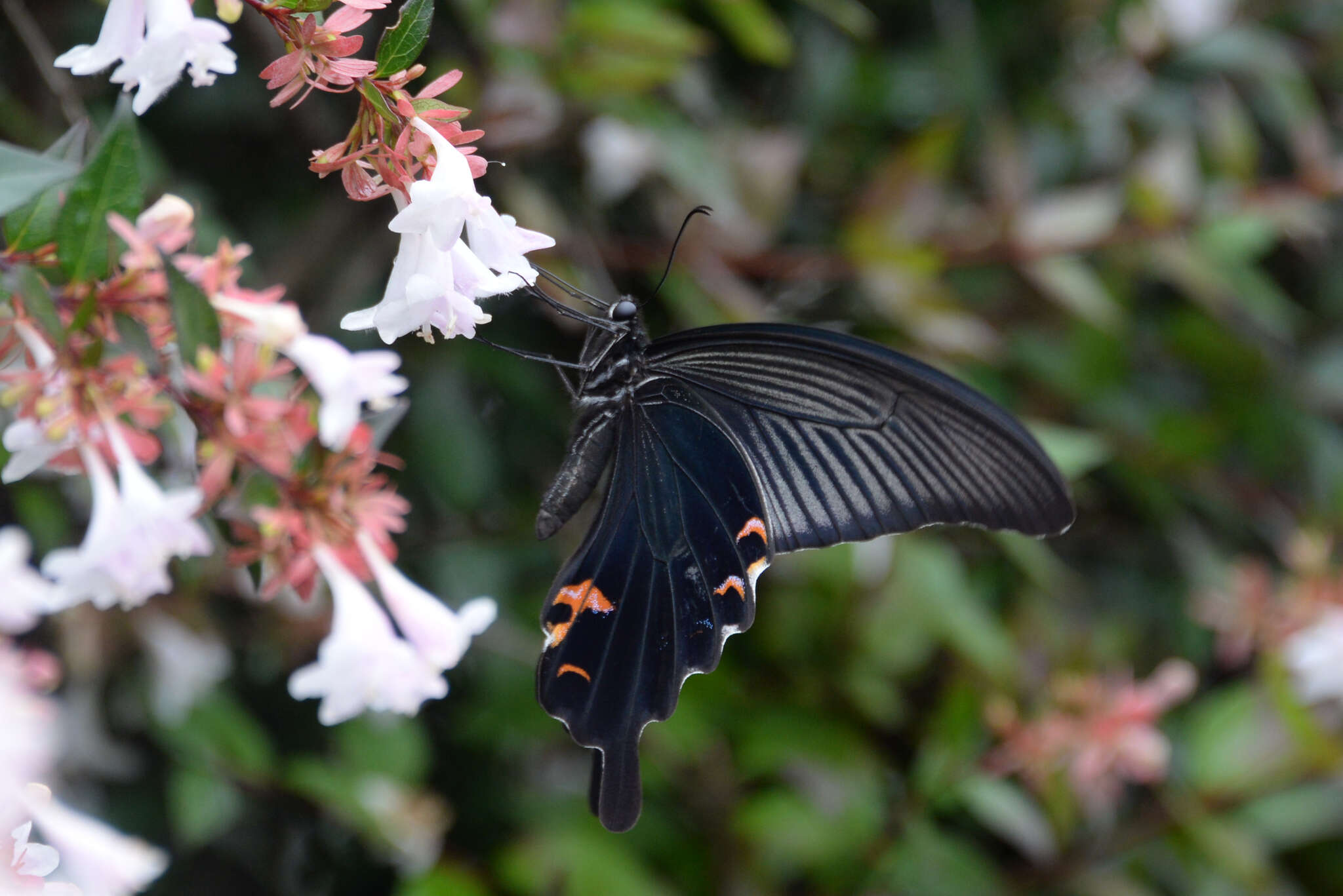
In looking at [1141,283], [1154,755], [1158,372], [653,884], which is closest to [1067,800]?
[1154,755]

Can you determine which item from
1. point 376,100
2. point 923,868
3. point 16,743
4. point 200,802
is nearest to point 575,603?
point 376,100

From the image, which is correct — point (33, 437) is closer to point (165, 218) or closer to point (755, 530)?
point (165, 218)

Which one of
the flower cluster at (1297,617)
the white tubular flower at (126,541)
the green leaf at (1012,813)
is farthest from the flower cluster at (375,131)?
the flower cluster at (1297,617)

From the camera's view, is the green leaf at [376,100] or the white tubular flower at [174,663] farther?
the white tubular flower at [174,663]

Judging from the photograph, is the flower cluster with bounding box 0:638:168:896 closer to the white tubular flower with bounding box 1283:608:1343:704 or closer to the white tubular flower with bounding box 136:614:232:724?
the white tubular flower with bounding box 136:614:232:724

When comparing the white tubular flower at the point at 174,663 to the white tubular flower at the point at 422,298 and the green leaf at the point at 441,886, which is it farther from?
the white tubular flower at the point at 422,298
